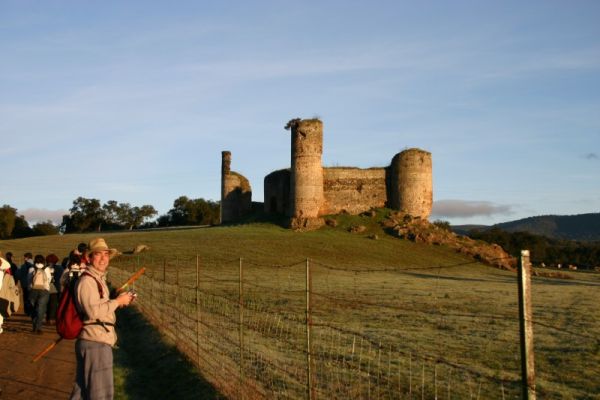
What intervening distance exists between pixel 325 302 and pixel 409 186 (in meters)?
36.0

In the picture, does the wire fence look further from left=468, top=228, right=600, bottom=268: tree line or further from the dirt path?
left=468, top=228, right=600, bottom=268: tree line

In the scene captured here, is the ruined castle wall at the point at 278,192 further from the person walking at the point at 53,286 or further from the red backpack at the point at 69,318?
the red backpack at the point at 69,318

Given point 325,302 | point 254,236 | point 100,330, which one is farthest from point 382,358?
point 254,236

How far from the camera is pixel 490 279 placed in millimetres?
38750

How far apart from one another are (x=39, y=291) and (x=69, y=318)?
10.3 meters

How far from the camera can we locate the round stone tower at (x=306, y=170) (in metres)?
55.9

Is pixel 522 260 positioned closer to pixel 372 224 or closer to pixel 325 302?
pixel 325 302

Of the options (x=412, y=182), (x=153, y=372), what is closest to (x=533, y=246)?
(x=412, y=182)

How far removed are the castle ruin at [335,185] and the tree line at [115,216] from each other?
46297mm

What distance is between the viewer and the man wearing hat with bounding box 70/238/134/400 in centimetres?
720

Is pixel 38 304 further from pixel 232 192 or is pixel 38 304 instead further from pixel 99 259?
pixel 232 192

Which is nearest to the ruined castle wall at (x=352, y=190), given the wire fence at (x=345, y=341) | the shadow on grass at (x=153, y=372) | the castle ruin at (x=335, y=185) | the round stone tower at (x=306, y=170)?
the castle ruin at (x=335, y=185)

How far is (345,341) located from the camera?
1523 cm

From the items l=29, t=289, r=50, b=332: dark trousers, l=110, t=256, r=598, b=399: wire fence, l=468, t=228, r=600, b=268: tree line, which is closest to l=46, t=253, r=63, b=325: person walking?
l=29, t=289, r=50, b=332: dark trousers
